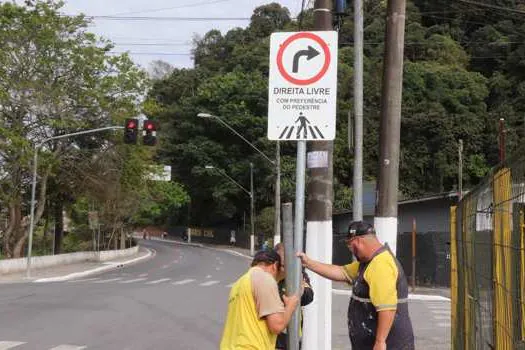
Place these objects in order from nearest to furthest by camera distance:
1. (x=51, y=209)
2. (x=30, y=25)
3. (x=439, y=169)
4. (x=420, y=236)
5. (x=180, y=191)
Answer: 1. (x=420, y=236)
2. (x=30, y=25)
3. (x=51, y=209)
4. (x=439, y=169)
5. (x=180, y=191)

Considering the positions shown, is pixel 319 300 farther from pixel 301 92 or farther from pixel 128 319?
pixel 128 319

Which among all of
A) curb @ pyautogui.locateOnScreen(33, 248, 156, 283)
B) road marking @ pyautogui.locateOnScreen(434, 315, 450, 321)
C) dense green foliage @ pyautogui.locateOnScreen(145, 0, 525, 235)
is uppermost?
dense green foliage @ pyautogui.locateOnScreen(145, 0, 525, 235)

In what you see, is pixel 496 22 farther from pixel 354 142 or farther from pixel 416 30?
pixel 354 142

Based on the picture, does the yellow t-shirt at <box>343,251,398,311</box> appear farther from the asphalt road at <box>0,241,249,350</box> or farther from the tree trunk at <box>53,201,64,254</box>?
the tree trunk at <box>53,201,64,254</box>

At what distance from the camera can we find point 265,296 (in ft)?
15.8

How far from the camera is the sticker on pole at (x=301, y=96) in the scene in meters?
5.20

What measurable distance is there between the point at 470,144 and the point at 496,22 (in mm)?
19573

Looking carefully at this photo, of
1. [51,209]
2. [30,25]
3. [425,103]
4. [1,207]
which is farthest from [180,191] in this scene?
[30,25]

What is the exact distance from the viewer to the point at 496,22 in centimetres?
7481

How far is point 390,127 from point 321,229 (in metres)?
2.17

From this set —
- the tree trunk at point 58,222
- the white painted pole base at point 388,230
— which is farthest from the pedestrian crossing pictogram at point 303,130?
the tree trunk at point 58,222

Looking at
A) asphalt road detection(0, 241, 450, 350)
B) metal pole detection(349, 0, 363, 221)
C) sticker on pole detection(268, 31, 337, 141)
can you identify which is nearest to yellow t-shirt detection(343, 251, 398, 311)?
sticker on pole detection(268, 31, 337, 141)

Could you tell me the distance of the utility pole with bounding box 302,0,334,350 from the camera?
24.7ft

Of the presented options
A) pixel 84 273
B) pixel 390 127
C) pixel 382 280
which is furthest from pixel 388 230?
pixel 84 273
